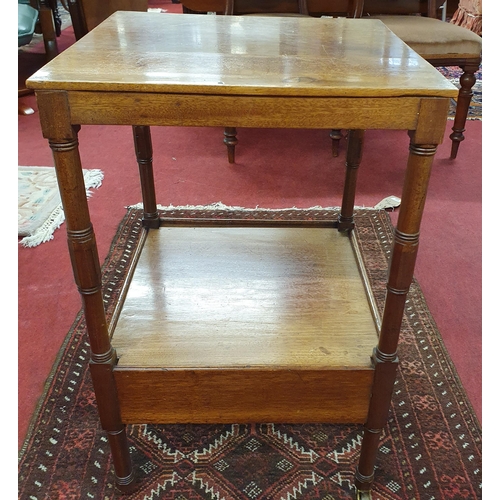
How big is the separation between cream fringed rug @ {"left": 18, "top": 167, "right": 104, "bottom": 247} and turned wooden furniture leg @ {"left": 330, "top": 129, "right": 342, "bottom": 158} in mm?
1026

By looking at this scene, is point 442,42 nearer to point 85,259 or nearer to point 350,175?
point 350,175

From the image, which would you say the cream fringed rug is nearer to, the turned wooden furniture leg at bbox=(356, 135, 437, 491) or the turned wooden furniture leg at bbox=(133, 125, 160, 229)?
the turned wooden furniture leg at bbox=(133, 125, 160, 229)

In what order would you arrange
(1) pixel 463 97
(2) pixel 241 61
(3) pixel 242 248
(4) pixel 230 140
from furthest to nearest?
(4) pixel 230 140
(1) pixel 463 97
(3) pixel 242 248
(2) pixel 241 61

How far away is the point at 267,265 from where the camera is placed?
1276 mm

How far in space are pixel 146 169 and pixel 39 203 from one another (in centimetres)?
83

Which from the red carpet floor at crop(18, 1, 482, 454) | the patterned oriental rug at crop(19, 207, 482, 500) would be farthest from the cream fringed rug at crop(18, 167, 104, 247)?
the patterned oriental rug at crop(19, 207, 482, 500)

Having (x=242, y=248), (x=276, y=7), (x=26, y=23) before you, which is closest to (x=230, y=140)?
(x=276, y=7)

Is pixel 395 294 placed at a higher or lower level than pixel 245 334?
higher

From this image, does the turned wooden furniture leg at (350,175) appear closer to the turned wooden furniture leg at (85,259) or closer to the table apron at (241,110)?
the table apron at (241,110)

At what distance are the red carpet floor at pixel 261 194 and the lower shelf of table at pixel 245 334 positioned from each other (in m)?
0.38

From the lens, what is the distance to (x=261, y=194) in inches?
82.0

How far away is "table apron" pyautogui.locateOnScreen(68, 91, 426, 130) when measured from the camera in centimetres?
72

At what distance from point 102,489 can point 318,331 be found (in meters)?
0.54

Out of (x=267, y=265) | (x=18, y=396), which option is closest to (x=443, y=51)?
(x=267, y=265)
